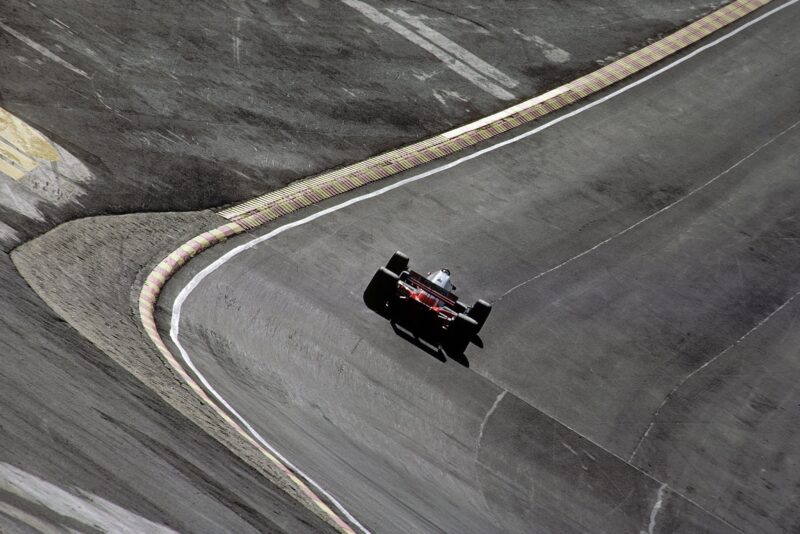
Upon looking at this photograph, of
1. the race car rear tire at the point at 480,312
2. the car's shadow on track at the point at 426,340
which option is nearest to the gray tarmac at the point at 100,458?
the car's shadow on track at the point at 426,340

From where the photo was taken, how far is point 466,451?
18.6 meters

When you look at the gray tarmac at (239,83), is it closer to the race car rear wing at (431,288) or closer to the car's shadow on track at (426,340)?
the race car rear wing at (431,288)

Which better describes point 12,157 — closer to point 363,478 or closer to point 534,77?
point 363,478

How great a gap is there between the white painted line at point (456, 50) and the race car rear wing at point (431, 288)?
1124cm

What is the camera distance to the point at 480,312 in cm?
2055

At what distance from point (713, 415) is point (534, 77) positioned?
13.1 m

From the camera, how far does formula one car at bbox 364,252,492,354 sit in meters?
20.4

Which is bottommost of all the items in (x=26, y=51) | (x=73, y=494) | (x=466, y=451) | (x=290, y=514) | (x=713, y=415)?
(x=713, y=415)

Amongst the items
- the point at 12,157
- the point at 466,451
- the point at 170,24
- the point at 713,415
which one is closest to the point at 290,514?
the point at 466,451

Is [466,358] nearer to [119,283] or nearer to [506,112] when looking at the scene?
[119,283]

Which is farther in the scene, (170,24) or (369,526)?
(170,24)

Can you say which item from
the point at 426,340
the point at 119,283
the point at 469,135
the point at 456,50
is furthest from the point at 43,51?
the point at 426,340

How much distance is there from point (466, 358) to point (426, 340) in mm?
878

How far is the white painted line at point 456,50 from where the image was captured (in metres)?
30.3
